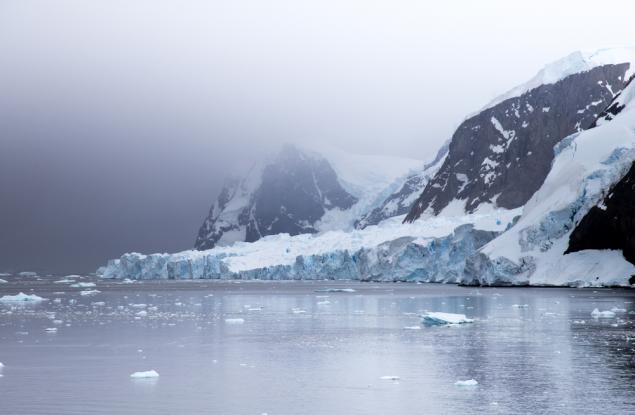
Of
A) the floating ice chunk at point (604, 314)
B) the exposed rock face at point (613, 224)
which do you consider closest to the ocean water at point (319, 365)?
the floating ice chunk at point (604, 314)

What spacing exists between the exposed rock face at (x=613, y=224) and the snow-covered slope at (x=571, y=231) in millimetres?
132

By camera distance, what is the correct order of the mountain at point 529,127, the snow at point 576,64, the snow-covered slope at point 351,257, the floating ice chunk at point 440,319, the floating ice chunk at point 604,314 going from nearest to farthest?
the floating ice chunk at point 440,319 → the floating ice chunk at point 604,314 → the snow-covered slope at point 351,257 → the mountain at point 529,127 → the snow at point 576,64

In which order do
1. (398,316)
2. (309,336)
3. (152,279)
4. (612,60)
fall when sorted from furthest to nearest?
(612,60)
(152,279)
(398,316)
(309,336)

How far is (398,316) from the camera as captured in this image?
1838 inches

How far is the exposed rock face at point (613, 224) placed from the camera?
79500 millimetres

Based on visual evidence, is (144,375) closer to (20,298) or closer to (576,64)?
(20,298)

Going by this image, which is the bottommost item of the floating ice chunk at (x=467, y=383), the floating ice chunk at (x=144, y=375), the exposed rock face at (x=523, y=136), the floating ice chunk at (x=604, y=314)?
the floating ice chunk at (x=467, y=383)

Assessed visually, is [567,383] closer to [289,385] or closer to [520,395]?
[520,395]

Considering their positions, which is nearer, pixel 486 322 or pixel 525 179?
pixel 486 322

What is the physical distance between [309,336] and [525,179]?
15158cm

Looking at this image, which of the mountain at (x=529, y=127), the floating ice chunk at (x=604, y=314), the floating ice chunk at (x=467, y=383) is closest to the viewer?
the floating ice chunk at (x=467, y=383)

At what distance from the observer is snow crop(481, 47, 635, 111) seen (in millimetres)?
179375

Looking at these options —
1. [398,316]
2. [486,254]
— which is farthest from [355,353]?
[486,254]

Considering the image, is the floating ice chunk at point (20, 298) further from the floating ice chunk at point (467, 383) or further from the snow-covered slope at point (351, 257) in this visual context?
the snow-covered slope at point (351, 257)
